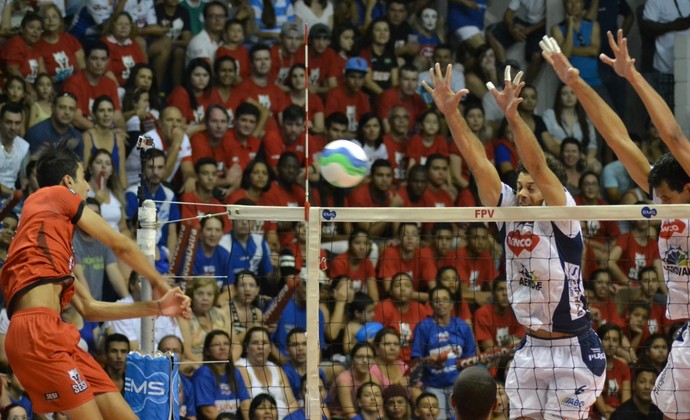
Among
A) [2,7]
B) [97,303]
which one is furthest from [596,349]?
[2,7]

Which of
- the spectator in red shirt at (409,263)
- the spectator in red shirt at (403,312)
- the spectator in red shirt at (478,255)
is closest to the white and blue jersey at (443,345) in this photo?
the spectator in red shirt at (403,312)

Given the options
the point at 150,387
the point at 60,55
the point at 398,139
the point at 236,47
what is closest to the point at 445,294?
the point at 398,139

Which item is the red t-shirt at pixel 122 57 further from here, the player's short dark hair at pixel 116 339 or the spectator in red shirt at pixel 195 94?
the player's short dark hair at pixel 116 339

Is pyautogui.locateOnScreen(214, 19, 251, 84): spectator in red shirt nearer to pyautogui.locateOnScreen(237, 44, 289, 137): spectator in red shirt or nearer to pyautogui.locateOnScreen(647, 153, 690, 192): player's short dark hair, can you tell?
pyautogui.locateOnScreen(237, 44, 289, 137): spectator in red shirt

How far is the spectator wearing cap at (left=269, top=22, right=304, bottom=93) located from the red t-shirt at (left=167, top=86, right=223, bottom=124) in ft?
3.60

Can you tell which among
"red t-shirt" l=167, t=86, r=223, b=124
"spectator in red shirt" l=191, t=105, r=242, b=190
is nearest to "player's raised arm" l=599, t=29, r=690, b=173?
"spectator in red shirt" l=191, t=105, r=242, b=190

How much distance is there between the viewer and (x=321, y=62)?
46.9 ft

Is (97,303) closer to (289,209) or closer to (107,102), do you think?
(289,209)

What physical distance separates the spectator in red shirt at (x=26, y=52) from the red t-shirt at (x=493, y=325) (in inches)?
214

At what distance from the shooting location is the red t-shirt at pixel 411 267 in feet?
40.7

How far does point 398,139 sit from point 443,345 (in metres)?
3.42

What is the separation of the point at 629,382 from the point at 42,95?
6.88 meters

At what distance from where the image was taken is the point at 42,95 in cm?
1219

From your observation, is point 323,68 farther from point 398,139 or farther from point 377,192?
point 377,192
